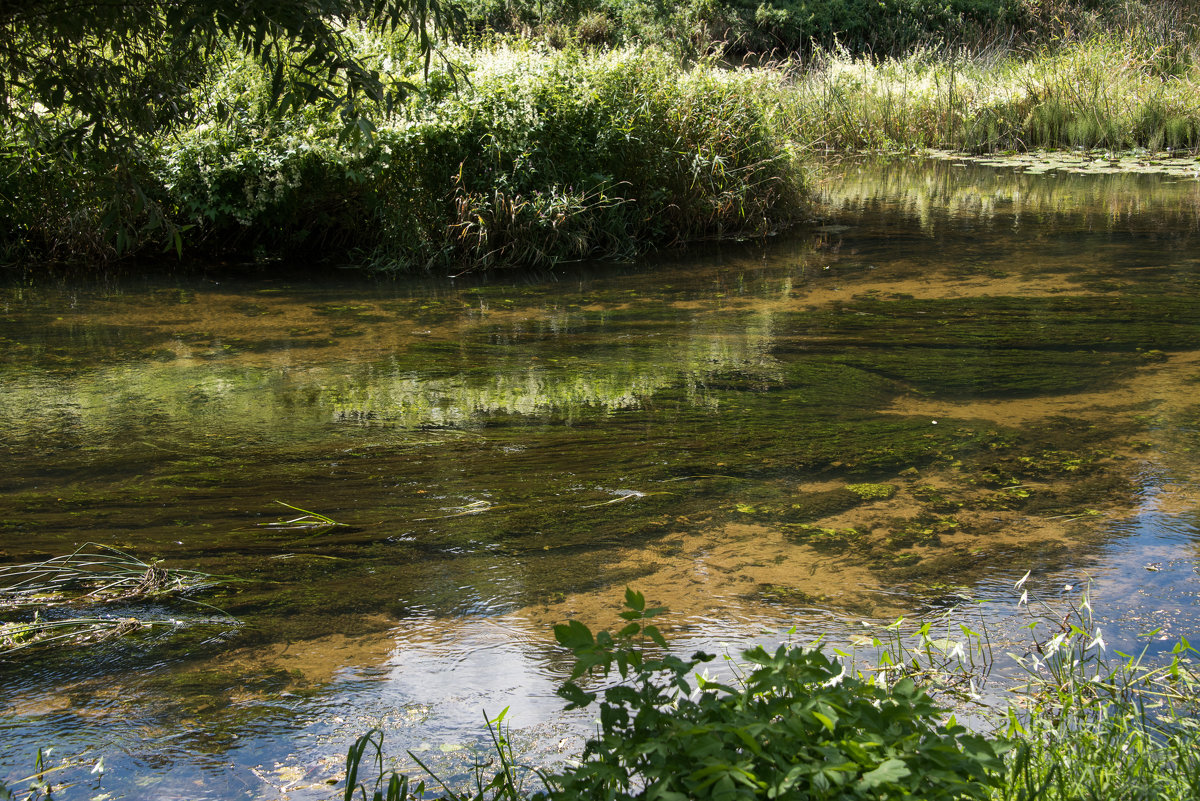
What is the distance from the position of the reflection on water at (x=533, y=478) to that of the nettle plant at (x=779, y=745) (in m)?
0.78

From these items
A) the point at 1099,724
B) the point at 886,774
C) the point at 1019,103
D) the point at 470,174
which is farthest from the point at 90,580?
the point at 1019,103

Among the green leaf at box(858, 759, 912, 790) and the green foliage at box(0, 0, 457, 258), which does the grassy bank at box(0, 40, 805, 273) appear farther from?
the green leaf at box(858, 759, 912, 790)

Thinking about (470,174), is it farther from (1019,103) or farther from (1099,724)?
(1019,103)

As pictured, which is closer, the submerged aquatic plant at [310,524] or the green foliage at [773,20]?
the submerged aquatic plant at [310,524]

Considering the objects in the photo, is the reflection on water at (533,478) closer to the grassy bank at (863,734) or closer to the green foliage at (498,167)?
the grassy bank at (863,734)

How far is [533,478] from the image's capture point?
13.4ft

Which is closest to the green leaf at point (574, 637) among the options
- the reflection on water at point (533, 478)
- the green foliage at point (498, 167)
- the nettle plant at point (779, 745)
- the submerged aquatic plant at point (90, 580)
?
the nettle plant at point (779, 745)

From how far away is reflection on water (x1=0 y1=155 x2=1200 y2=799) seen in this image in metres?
2.62

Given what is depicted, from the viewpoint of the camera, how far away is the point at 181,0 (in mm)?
2809

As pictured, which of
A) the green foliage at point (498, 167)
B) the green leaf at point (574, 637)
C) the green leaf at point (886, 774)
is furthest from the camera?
the green foliage at point (498, 167)

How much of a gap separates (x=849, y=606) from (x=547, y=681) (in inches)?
39.9

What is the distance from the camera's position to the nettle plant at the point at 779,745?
1.50 metres

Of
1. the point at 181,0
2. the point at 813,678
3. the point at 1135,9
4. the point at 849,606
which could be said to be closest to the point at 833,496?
the point at 849,606

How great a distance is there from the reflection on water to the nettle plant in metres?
0.78
